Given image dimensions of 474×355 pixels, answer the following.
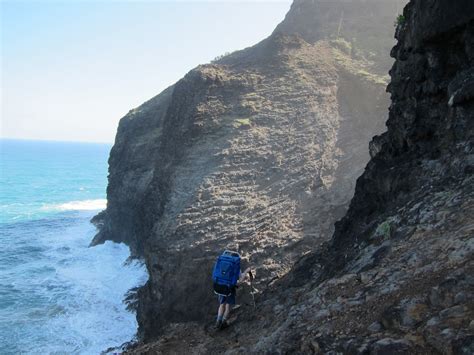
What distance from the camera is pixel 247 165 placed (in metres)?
28.8

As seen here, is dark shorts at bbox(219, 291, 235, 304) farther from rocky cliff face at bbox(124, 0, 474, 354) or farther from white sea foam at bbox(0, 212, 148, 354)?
white sea foam at bbox(0, 212, 148, 354)

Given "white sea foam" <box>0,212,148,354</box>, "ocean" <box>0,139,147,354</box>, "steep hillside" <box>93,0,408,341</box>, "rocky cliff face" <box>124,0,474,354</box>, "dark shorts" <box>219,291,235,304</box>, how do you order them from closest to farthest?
"rocky cliff face" <box>124,0,474,354</box> < "dark shorts" <box>219,291,235,304</box> < "steep hillside" <box>93,0,408,341</box> < "white sea foam" <box>0,212,148,354</box> < "ocean" <box>0,139,147,354</box>

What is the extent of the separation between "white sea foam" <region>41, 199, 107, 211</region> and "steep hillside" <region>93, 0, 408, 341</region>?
123ft

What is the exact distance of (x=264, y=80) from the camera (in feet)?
118

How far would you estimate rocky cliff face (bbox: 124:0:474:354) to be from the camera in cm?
624

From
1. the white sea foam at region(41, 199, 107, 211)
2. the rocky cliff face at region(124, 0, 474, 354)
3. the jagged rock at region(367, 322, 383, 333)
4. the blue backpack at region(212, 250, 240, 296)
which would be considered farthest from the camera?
the white sea foam at region(41, 199, 107, 211)

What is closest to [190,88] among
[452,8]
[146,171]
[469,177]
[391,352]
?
[146,171]

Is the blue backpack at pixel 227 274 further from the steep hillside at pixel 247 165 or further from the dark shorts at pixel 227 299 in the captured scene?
the steep hillside at pixel 247 165

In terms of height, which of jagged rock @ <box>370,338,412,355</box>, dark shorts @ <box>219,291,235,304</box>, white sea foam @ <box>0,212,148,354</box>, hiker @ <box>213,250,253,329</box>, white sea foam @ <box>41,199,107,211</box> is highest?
jagged rock @ <box>370,338,412,355</box>

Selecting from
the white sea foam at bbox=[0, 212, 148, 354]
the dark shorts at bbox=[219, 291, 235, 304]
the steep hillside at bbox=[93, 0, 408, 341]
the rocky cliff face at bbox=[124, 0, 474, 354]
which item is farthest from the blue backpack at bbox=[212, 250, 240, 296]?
the white sea foam at bbox=[0, 212, 148, 354]

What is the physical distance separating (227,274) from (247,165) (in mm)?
18125

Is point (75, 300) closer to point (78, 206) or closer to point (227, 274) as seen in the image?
point (227, 274)

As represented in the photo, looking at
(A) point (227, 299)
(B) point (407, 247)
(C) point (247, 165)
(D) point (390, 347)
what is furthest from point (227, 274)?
(C) point (247, 165)

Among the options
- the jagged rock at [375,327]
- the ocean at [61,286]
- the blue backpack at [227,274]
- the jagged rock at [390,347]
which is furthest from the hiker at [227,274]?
the ocean at [61,286]
